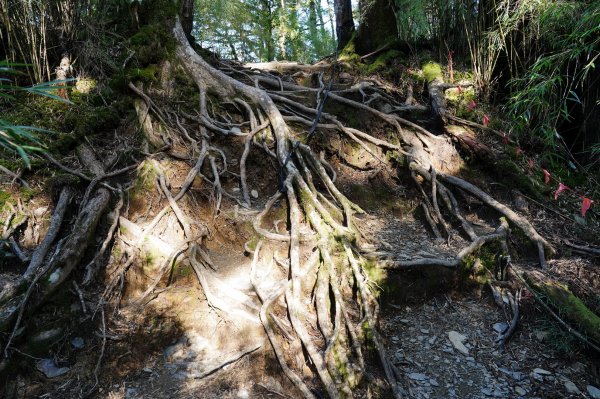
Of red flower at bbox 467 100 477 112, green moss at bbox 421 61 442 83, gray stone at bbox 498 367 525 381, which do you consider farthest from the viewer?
green moss at bbox 421 61 442 83

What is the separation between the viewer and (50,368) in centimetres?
252

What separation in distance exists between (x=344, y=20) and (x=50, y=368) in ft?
26.7

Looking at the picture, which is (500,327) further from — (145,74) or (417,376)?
(145,74)

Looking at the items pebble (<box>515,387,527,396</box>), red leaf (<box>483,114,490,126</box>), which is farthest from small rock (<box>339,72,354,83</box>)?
pebble (<box>515,387,527,396</box>)

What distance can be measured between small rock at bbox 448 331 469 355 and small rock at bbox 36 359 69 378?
9.86 ft

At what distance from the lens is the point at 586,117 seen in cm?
523

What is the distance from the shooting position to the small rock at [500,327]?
3410 mm

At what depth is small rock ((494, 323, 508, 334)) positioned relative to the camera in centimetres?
341

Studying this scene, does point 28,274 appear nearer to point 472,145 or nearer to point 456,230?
point 456,230

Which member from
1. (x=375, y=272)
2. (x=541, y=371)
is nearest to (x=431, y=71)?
(x=375, y=272)

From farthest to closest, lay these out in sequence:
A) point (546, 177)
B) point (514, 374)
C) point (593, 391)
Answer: point (546, 177), point (514, 374), point (593, 391)

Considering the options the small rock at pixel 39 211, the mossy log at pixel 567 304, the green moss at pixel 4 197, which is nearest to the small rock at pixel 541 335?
the mossy log at pixel 567 304

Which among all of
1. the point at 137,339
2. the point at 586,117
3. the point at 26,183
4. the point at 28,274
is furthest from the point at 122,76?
the point at 586,117

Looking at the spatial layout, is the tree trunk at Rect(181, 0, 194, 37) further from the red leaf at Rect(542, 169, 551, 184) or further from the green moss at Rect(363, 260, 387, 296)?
the red leaf at Rect(542, 169, 551, 184)
